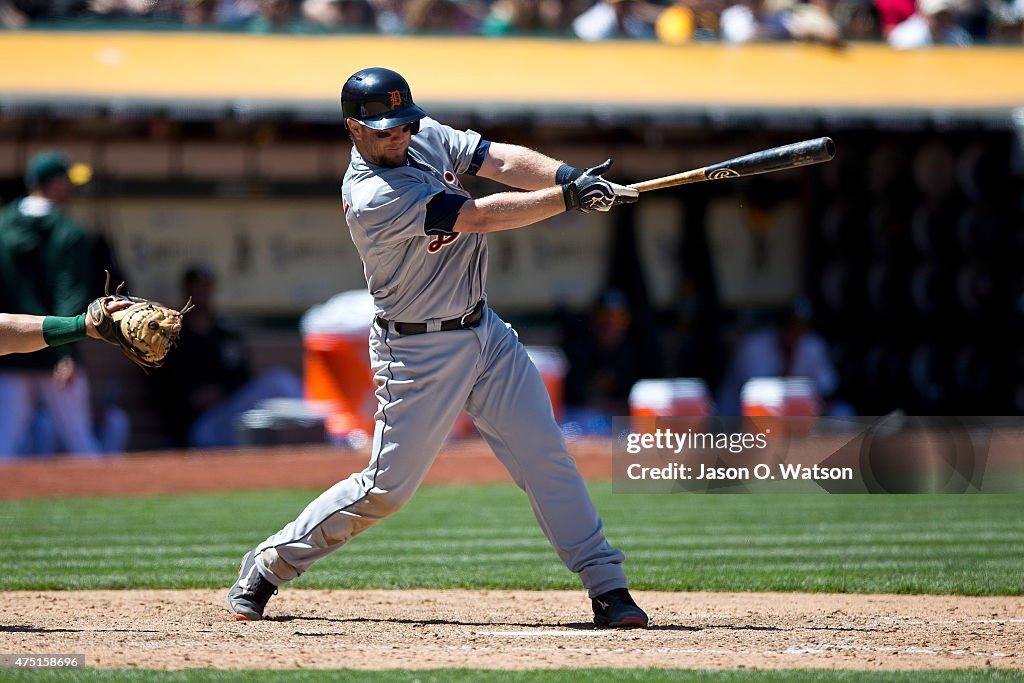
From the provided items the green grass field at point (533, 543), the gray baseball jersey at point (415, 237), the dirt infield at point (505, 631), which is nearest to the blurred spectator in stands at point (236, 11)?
the green grass field at point (533, 543)

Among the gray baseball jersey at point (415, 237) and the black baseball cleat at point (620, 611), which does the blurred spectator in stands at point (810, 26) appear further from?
the black baseball cleat at point (620, 611)

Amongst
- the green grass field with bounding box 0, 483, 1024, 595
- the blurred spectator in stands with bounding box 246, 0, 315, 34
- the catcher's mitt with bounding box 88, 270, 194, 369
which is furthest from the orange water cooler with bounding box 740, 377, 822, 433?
the catcher's mitt with bounding box 88, 270, 194, 369

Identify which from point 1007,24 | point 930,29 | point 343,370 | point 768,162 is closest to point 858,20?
point 930,29

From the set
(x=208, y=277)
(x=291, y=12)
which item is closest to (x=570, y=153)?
(x=291, y=12)

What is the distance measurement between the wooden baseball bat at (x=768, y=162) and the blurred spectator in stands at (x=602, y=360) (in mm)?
7194

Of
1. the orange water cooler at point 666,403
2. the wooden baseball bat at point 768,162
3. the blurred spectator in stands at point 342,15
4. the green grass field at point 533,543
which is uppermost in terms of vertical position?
the blurred spectator in stands at point 342,15

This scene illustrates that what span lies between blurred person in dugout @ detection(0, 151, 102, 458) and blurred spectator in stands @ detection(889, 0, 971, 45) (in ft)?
23.7

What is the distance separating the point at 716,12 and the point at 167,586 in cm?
858

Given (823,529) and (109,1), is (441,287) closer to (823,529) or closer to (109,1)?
(823,529)

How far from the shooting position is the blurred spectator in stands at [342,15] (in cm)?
1238

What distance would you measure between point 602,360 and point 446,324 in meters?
7.63

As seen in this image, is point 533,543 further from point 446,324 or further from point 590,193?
point 590,193

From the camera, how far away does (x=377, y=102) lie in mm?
4809

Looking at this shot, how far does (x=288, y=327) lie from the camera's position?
497 inches
